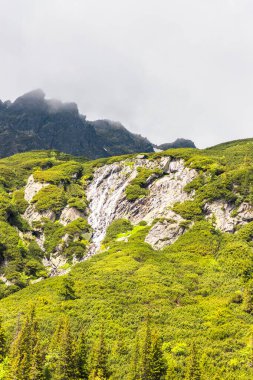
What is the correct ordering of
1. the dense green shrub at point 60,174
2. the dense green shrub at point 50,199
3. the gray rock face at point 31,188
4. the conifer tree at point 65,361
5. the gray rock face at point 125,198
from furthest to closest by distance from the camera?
the dense green shrub at point 60,174
the gray rock face at point 31,188
the dense green shrub at point 50,199
the gray rock face at point 125,198
the conifer tree at point 65,361

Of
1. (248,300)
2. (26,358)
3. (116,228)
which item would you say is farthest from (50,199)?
(26,358)

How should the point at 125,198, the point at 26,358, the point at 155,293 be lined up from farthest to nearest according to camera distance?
the point at 125,198
the point at 155,293
the point at 26,358

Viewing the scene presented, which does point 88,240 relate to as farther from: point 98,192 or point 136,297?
point 136,297

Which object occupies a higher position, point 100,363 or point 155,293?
point 155,293

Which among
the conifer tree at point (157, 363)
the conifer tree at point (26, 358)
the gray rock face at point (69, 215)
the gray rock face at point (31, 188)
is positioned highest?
the gray rock face at point (31, 188)

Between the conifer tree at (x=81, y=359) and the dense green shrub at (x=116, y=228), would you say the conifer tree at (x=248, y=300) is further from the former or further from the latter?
the dense green shrub at (x=116, y=228)

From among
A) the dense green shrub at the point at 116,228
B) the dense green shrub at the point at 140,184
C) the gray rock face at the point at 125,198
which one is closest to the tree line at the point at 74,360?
the dense green shrub at the point at 116,228

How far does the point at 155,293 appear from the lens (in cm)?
6800

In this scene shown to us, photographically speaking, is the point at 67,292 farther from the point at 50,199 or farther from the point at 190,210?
the point at 50,199

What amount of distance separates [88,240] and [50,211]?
19429 millimetres

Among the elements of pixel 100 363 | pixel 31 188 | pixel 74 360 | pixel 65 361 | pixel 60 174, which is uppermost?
pixel 60 174

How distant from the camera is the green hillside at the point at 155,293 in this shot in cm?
4872

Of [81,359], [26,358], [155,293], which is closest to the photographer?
[26,358]

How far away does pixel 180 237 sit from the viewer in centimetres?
9512
